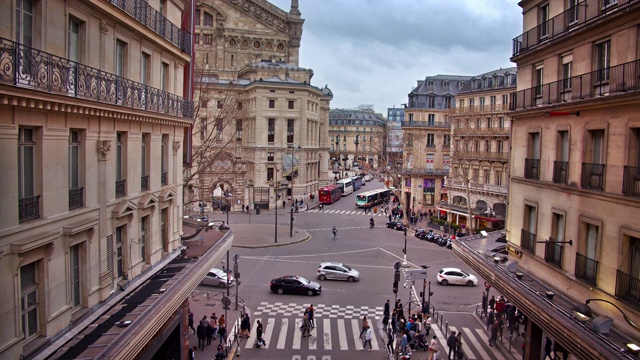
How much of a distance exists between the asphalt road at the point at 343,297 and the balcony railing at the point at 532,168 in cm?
851

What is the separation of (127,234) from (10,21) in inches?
244

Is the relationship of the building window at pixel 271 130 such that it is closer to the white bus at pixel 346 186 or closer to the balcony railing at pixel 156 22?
the white bus at pixel 346 186

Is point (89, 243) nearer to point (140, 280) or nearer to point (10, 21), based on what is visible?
point (140, 280)

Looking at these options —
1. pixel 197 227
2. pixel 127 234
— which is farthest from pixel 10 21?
pixel 197 227

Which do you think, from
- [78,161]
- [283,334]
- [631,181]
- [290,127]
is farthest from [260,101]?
[631,181]

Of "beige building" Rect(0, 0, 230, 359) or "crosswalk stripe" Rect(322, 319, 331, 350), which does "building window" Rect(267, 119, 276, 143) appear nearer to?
"crosswalk stripe" Rect(322, 319, 331, 350)

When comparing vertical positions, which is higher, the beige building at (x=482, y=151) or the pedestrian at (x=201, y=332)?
the beige building at (x=482, y=151)

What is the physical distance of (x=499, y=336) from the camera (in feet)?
74.5

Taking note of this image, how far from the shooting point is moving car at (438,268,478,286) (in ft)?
101

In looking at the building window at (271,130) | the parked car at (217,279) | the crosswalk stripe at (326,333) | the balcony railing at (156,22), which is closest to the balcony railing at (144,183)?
the balcony railing at (156,22)

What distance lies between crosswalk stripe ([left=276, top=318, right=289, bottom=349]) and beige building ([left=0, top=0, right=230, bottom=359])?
7312 millimetres

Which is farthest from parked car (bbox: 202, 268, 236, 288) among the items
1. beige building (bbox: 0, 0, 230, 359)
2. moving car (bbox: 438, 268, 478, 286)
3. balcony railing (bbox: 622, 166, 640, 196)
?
balcony railing (bbox: 622, 166, 640, 196)

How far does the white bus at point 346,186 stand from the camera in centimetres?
7712

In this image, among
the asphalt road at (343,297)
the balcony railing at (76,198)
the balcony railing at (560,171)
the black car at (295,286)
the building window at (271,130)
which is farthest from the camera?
the building window at (271,130)
